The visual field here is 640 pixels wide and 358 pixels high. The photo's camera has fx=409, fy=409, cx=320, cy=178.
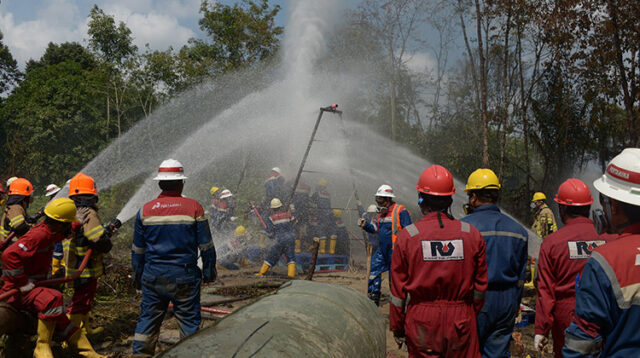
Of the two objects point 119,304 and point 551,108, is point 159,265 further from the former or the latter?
point 551,108

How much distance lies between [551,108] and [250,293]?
15.9 metres

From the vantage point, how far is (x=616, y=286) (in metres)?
1.78

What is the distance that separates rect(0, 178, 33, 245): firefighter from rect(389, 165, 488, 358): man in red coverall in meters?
5.32

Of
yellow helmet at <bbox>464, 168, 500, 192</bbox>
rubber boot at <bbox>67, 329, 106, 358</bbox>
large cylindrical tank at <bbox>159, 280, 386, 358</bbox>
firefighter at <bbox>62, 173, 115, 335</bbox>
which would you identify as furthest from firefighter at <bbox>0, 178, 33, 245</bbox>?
yellow helmet at <bbox>464, 168, 500, 192</bbox>

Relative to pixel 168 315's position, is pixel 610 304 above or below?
above

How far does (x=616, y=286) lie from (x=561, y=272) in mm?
1863

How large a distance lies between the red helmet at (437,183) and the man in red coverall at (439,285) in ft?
0.58

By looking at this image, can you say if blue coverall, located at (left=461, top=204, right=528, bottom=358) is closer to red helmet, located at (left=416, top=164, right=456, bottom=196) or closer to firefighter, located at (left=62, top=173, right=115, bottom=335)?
red helmet, located at (left=416, top=164, right=456, bottom=196)

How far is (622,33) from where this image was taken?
40.6ft

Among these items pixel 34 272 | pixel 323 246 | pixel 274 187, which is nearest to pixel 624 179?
pixel 34 272

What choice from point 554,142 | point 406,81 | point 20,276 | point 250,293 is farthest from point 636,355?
point 406,81

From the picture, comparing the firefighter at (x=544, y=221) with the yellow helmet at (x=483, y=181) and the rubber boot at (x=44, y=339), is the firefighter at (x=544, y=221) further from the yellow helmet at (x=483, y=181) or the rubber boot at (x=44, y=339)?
the rubber boot at (x=44, y=339)

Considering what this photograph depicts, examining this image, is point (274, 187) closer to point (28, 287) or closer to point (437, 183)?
point (28, 287)

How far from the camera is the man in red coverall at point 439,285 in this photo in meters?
2.81
